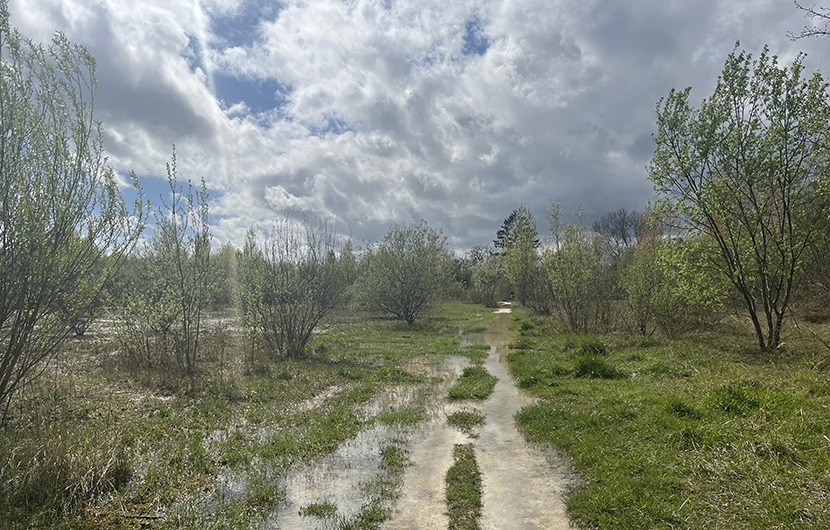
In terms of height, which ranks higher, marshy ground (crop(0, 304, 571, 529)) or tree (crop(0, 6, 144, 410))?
tree (crop(0, 6, 144, 410))

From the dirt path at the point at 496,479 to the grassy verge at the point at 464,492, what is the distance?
0.31ft

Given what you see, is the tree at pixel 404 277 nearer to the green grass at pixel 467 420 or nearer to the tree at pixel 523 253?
the tree at pixel 523 253

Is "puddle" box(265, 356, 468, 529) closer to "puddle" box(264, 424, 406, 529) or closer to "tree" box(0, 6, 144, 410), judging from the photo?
"puddle" box(264, 424, 406, 529)

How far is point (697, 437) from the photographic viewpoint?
562 cm

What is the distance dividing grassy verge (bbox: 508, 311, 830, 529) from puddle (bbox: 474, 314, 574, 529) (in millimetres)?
260

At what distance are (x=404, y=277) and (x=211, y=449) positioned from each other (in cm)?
2091

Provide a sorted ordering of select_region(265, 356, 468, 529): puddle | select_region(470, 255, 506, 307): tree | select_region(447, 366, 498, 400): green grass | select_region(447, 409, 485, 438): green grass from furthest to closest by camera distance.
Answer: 1. select_region(470, 255, 506, 307): tree
2. select_region(447, 366, 498, 400): green grass
3. select_region(447, 409, 485, 438): green grass
4. select_region(265, 356, 468, 529): puddle

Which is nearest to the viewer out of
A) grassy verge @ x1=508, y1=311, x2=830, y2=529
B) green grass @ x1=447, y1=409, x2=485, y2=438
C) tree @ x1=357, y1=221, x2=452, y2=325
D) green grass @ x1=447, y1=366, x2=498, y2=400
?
grassy verge @ x1=508, y1=311, x2=830, y2=529

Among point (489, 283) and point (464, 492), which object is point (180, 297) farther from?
point (489, 283)

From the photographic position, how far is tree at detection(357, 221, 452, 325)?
27.3 meters

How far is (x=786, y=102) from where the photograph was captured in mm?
10203

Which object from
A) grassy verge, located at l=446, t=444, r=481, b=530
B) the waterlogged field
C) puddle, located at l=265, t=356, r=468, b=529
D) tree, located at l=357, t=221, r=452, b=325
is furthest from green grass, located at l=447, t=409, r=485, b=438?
tree, located at l=357, t=221, r=452, b=325

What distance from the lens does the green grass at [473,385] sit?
10.2 meters

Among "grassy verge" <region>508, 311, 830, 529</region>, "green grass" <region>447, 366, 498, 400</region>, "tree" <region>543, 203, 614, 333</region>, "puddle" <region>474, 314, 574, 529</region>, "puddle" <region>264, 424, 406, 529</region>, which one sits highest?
"tree" <region>543, 203, 614, 333</region>
